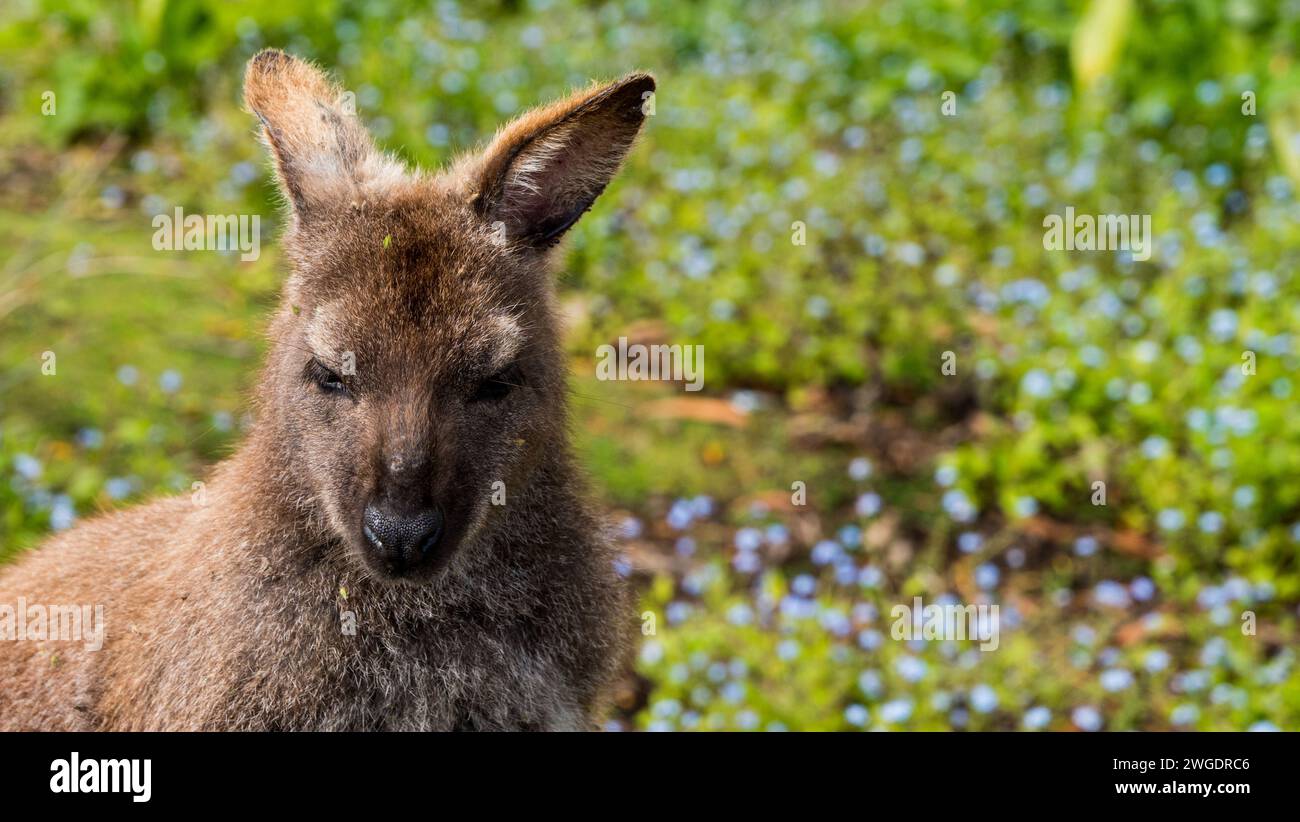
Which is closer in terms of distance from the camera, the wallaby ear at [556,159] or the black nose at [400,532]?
the black nose at [400,532]

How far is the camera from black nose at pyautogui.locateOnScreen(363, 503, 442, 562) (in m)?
3.73

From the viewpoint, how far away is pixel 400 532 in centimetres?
372

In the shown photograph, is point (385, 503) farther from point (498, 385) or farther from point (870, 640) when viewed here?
point (870, 640)

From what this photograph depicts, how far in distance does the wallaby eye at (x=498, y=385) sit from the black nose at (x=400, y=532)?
39 cm

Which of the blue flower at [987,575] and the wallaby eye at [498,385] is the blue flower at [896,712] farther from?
the wallaby eye at [498,385]

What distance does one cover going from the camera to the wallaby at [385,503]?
3.90 m

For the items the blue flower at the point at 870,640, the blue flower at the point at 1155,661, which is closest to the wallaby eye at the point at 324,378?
the blue flower at the point at 870,640

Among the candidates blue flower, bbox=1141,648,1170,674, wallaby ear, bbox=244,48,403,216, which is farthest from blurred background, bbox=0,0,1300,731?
wallaby ear, bbox=244,48,403,216

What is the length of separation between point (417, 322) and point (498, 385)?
0.29 meters

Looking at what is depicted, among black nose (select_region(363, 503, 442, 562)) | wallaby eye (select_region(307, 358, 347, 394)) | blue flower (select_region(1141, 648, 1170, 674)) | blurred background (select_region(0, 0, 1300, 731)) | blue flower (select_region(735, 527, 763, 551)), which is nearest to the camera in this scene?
black nose (select_region(363, 503, 442, 562))

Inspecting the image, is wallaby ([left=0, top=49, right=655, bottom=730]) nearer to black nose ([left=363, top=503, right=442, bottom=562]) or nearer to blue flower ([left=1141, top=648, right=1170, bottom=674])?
black nose ([left=363, top=503, right=442, bottom=562])

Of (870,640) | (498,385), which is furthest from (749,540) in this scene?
(498,385)

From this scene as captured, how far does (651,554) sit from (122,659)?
9.72 feet
